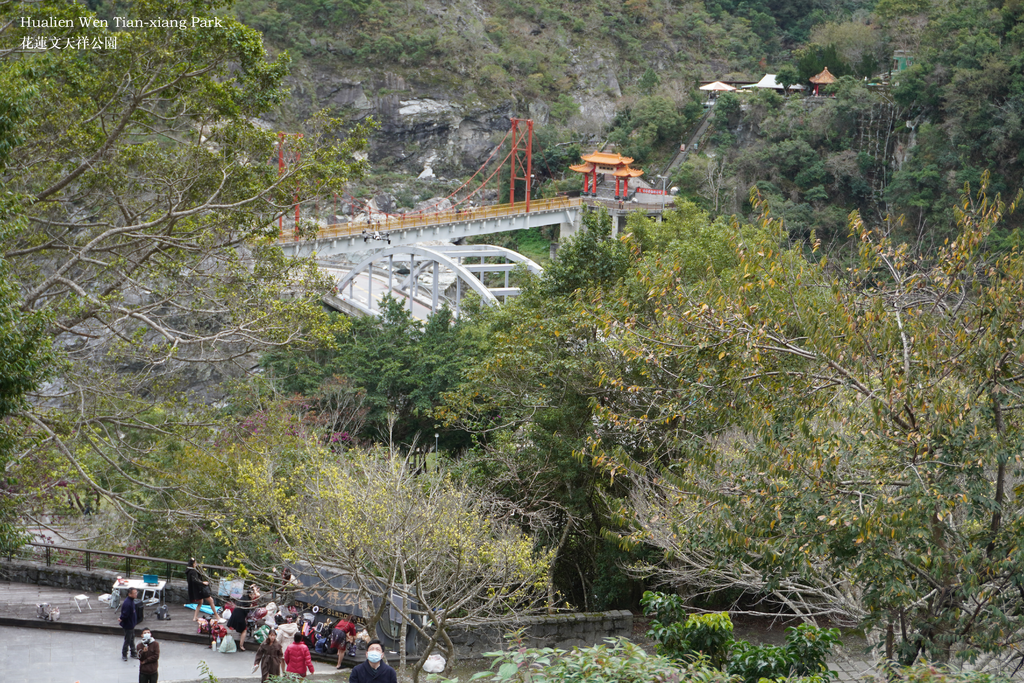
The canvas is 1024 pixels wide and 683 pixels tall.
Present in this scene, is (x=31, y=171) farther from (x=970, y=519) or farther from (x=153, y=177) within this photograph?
(x=970, y=519)

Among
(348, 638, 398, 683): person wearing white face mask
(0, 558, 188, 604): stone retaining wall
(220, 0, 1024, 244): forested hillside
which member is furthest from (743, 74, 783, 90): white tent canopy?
(348, 638, 398, 683): person wearing white face mask

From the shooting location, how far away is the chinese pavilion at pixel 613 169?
42281mm

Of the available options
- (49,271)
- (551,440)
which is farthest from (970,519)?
(49,271)

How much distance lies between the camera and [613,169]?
142 ft

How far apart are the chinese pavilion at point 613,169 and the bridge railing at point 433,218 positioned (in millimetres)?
2011

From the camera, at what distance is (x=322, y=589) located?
11156 mm

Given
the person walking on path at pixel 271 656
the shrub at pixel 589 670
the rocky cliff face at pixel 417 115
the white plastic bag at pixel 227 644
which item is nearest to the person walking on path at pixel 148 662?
the person walking on path at pixel 271 656

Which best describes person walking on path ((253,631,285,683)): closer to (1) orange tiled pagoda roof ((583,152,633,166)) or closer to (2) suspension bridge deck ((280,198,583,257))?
(2) suspension bridge deck ((280,198,583,257))

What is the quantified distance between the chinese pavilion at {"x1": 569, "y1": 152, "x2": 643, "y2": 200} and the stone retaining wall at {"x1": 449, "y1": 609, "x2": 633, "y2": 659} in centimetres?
3279

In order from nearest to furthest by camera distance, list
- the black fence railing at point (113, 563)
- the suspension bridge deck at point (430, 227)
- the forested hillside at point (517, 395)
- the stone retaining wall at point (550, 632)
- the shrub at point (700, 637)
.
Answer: the forested hillside at point (517, 395), the shrub at point (700, 637), the stone retaining wall at point (550, 632), the black fence railing at point (113, 563), the suspension bridge deck at point (430, 227)

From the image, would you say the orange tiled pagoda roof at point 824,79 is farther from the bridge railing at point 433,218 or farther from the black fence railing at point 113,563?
the black fence railing at point 113,563

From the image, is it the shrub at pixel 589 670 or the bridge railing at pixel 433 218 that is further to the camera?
the bridge railing at pixel 433 218

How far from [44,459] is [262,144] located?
4287 millimetres

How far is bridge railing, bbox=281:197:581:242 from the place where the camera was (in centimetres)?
3309
